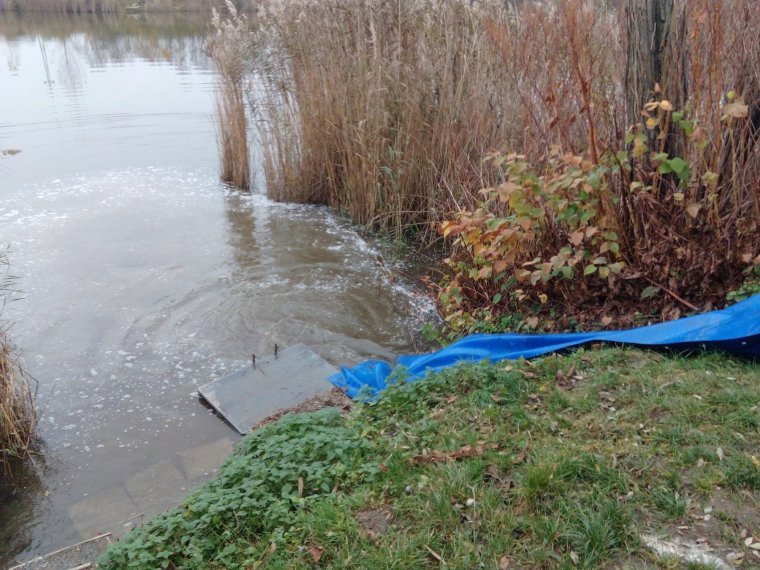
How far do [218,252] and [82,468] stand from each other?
4040 millimetres

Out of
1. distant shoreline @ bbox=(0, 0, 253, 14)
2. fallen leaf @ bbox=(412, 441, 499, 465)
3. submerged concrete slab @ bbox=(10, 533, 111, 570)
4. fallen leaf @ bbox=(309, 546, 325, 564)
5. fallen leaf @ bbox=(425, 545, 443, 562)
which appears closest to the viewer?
fallen leaf @ bbox=(425, 545, 443, 562)

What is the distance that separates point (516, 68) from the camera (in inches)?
239

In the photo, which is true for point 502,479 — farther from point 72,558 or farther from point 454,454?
→ point 72,558

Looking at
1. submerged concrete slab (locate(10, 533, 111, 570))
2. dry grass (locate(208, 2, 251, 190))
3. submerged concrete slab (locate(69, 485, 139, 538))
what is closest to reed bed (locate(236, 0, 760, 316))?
dry grass (locate(208, 2, 251, 190))

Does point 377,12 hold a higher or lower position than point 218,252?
higher

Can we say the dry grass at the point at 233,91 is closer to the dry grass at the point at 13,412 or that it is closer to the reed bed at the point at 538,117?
the reed bed at the point at 538,117

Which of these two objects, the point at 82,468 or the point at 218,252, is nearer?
the point at 82,468

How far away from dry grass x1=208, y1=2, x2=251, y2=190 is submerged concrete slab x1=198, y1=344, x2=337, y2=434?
5.20 metres

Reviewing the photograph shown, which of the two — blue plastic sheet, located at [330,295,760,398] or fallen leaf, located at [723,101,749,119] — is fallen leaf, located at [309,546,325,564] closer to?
blue plastic sheet, located at [330,295,760,398]

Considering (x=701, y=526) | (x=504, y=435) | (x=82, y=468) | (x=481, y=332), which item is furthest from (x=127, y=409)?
(x=701, y=526)

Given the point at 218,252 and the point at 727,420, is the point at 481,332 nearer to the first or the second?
the point at 727,420

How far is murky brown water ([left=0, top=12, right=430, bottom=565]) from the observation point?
476cm

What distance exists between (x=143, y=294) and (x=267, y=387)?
104 inches

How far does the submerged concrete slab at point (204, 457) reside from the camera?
4.36 m
